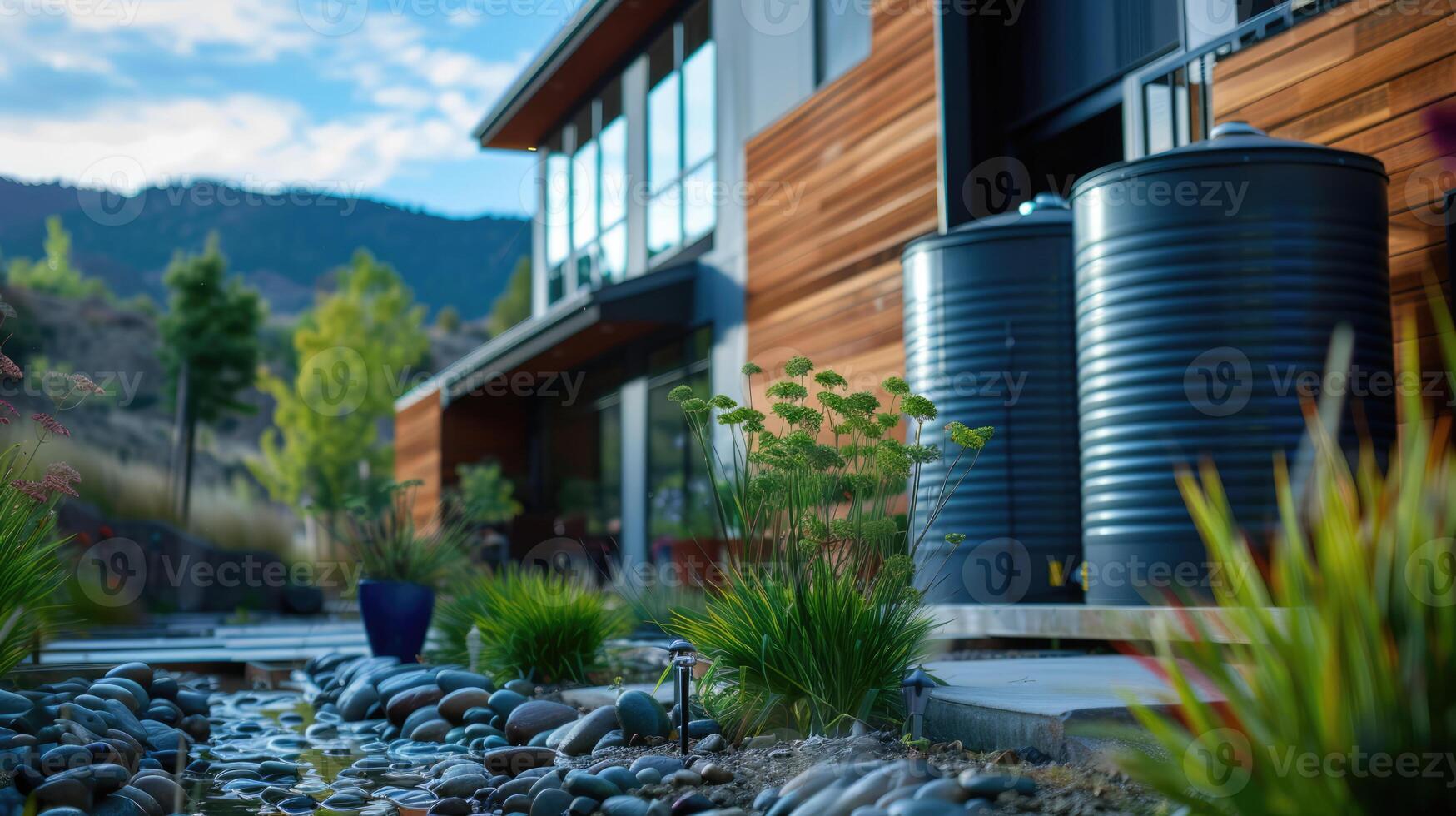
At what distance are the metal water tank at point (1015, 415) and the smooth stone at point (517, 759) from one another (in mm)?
2268

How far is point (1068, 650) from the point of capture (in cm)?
605

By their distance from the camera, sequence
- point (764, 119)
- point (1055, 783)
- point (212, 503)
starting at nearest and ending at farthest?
1. point (1055, 783)
2. point (764, 119)
3. point (212, 503)

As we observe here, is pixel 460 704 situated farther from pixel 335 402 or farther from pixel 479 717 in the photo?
pixel 335 402

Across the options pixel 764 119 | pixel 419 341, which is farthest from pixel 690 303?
pixel 419 341

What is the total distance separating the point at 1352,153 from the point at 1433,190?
39 cm

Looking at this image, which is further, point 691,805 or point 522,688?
point 522,688

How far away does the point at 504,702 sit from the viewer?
5105mm

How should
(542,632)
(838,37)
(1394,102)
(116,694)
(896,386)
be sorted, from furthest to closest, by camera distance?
(838,37)
(542,632)
(116,694)
(1394,102)
(896,386)

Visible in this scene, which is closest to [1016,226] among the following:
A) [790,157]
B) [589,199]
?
[790,157]

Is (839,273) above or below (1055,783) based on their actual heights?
above

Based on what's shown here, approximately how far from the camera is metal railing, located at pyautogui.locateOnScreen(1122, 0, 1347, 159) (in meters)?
5.67

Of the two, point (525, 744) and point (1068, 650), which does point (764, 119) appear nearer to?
point (1068, 650)

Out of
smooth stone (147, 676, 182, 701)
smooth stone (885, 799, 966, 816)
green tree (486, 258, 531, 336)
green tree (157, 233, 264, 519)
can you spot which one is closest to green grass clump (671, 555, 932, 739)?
smooth stone (885, 799, 966, 816)

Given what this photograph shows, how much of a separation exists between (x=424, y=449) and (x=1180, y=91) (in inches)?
543
